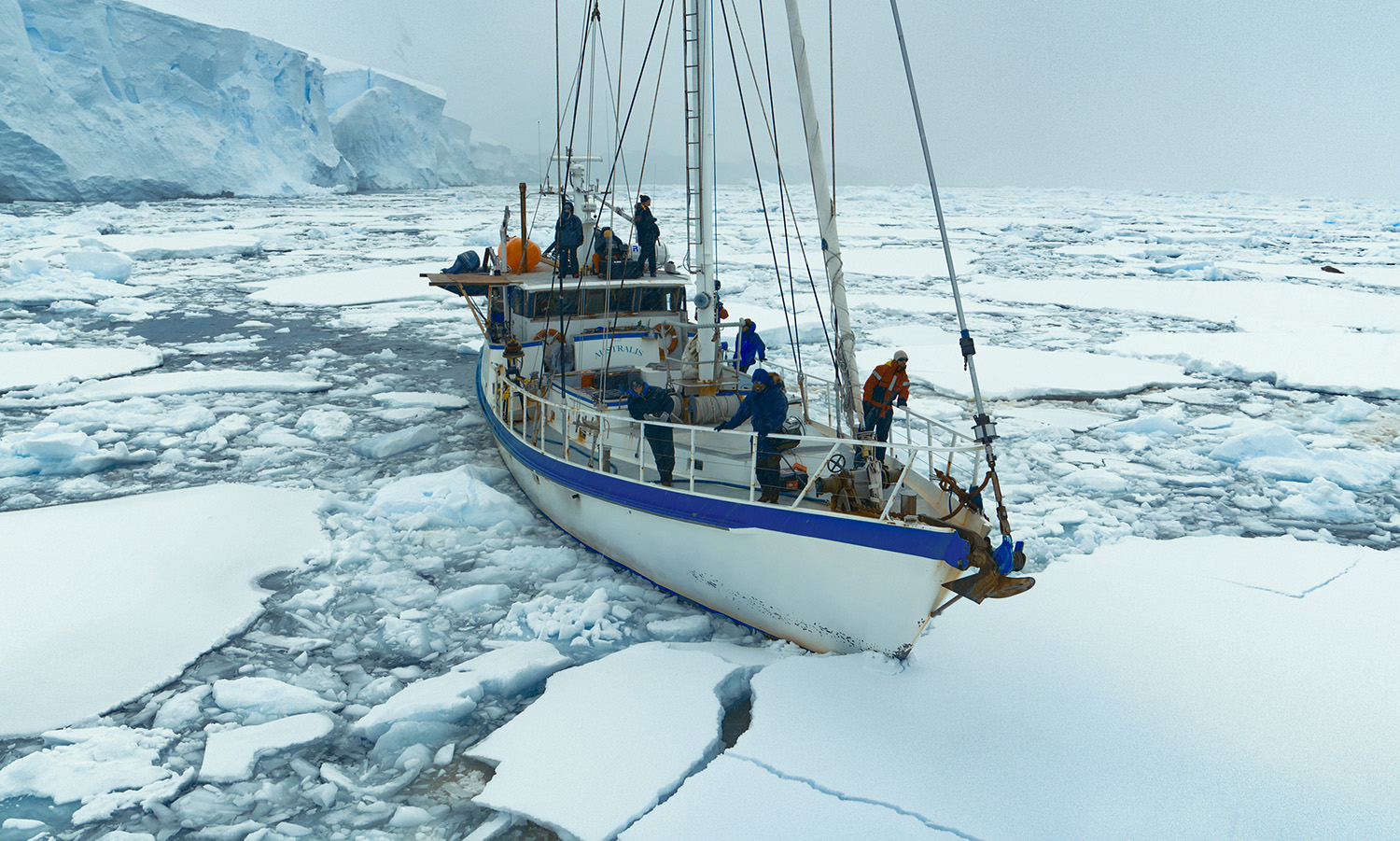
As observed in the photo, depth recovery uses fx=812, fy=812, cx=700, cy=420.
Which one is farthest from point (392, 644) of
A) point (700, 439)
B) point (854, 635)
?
point (854, 635)

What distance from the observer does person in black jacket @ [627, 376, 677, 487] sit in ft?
24.1

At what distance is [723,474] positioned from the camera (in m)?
7.69

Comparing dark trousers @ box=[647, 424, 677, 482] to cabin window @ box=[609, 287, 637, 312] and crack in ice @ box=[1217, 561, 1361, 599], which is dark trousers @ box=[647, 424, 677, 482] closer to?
cabin window @ box=[609, 287, 637, 312]

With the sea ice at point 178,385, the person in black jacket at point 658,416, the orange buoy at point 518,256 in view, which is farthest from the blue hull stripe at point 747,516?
the sea ice at point 178,385

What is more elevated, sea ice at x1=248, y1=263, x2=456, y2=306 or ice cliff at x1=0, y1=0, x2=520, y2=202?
ice cliff at x1=0, y1=0, x2=520, y2=202

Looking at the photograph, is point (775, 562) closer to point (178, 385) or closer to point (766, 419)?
point (766, 419)

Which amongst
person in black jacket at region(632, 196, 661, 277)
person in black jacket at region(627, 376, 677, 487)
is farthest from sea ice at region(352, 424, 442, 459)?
person in black jacket at region(627, 376, 677, 487)

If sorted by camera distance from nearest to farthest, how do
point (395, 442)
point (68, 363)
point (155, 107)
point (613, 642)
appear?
point (613, 642) < point (395, 442) < point (68, 363) < point (155, 107)

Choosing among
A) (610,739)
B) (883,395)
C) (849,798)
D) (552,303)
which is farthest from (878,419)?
(552,303)

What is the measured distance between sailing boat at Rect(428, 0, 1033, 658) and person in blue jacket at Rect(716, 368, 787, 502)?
3.5 inches

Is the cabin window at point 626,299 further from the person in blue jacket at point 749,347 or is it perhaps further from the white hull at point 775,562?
the white hull at point 775,562

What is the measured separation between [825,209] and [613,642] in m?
4.20

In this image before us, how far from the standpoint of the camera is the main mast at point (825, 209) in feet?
22.9

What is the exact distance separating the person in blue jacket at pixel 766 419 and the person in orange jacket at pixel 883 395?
34.2 inches
